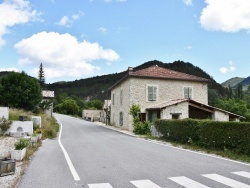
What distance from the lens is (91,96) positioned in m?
141

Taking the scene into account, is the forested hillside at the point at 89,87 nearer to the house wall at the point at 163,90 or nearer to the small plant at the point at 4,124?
the house wall at the point at 163,90

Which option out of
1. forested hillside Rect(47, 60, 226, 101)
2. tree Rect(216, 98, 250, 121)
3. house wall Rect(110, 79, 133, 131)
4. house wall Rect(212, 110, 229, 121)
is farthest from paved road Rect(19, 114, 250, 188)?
forested hillside Rect(47, 60, 226, 101)

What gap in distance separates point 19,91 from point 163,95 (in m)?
17.4

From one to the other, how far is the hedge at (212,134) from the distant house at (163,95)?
978cm

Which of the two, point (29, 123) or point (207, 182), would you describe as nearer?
point (207, 182)

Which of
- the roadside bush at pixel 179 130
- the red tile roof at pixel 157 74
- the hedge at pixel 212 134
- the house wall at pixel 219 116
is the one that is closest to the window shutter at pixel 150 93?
the red tile roof at pixel 157 74

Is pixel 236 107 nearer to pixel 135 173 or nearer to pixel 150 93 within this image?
pixel 150 93

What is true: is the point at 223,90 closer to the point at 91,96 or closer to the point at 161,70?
the point at 161,70

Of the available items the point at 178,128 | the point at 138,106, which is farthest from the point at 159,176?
the point at 138,106

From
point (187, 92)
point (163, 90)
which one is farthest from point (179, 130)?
point (187, 92)

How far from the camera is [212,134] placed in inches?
516

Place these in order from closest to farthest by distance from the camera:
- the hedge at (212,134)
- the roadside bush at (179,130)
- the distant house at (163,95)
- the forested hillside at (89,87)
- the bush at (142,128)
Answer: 1. the hedge at (212,134)
2. the roadside bush at (179,130)
3. the bush at (142,128)
4. the distant house at (163,95)
5. the forested hillside at (89,87)

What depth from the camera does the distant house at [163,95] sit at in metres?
27.6

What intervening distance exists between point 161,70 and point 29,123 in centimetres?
1908
